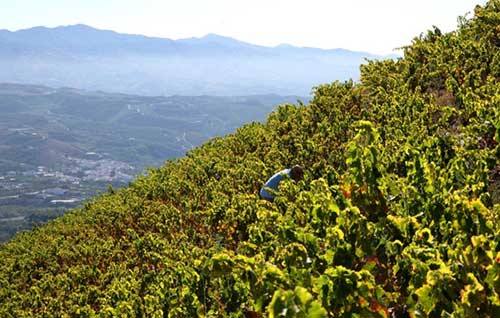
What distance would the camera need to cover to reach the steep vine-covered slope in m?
4.60

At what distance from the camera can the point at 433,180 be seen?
22.4 ft

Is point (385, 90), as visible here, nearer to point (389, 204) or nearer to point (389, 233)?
point (389, 204)

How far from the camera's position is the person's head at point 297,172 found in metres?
15.2

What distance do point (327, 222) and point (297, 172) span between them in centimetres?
889

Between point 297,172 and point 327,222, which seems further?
point 297,172

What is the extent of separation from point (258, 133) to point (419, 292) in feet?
62.2

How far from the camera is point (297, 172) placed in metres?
15.2

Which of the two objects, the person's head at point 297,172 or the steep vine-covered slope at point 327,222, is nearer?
the steep vine-covered slope at point 327,222

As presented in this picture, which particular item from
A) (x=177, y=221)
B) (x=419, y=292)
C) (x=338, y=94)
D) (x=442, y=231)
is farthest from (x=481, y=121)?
(x=338, y=94)

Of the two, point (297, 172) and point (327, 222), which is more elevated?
point (327, 222)

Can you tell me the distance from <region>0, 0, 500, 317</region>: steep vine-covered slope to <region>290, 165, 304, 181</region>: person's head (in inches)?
19.8

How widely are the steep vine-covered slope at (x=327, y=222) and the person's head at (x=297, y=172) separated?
502 mm

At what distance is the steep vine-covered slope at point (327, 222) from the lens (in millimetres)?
4598

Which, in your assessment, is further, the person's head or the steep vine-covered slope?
the person's head
